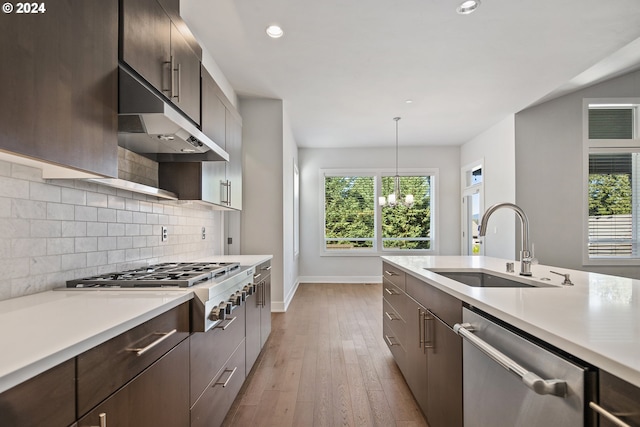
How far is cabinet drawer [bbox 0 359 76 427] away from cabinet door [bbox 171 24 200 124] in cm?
147

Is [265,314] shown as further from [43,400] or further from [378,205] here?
[378,205]

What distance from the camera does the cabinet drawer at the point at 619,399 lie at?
0.60 m

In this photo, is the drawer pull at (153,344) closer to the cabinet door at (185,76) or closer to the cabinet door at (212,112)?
the cabinet door at (185,76)

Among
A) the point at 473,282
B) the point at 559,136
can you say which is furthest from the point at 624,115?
the point at 473,282

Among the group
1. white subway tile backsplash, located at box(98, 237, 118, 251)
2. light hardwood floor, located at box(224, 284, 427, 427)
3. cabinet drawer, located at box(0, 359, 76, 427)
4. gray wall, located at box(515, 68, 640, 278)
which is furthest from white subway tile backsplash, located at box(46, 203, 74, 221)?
gray wall, located at box(515, 68, 640, 278)

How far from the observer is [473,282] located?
7.27 ft

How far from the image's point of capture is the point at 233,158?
10.3ft

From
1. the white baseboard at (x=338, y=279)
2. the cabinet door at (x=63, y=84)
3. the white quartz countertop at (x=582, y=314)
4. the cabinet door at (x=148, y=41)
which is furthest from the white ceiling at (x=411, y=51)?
the white baseboard at (x=338, y=279)

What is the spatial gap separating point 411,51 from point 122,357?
342cm

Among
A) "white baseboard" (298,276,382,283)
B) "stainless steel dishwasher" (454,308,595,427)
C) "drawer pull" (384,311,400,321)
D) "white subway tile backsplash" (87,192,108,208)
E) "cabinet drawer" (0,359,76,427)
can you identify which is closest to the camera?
"cabinet drawer" (0,359,76,427)

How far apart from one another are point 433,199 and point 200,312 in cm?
647

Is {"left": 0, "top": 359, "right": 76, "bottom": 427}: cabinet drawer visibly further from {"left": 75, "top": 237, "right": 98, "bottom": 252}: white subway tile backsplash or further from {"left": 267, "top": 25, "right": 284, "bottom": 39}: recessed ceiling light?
{"left": 267, "top": 25, "right": 284, "bottom": 39}: recessed ceiling light

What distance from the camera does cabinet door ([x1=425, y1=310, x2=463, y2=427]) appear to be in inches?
54.5

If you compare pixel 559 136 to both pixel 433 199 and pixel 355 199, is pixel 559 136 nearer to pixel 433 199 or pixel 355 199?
pixel 433 199
